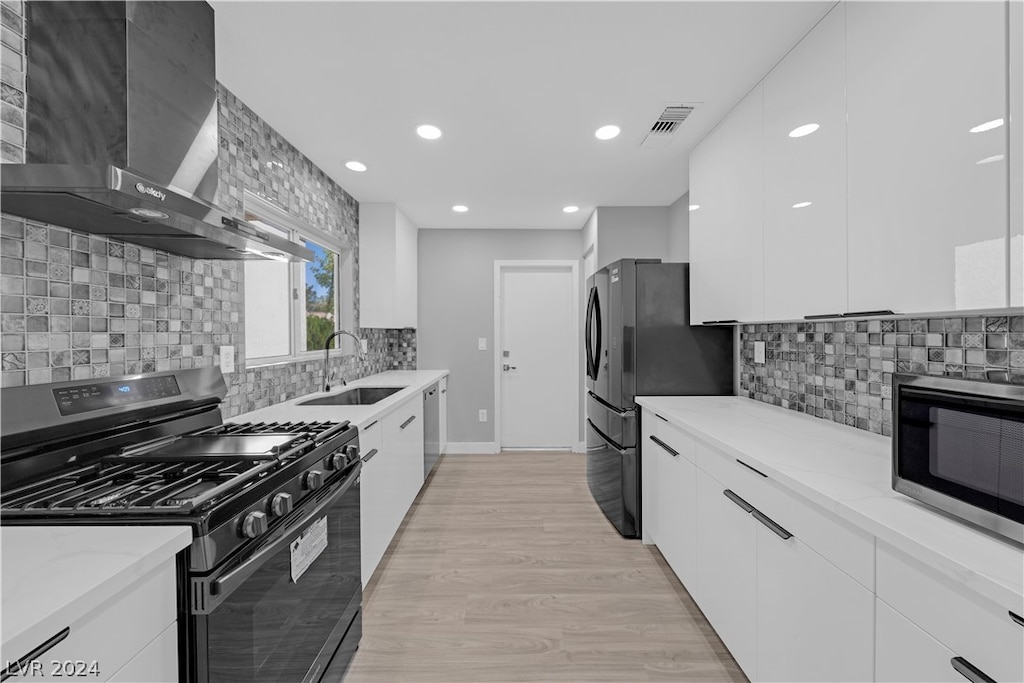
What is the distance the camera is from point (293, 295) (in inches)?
114

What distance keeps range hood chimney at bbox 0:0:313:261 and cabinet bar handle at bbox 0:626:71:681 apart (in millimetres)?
824

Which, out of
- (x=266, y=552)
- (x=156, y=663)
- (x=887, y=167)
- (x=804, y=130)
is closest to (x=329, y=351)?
(x=266, y=552)

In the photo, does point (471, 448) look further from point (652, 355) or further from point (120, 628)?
point (120, 628)

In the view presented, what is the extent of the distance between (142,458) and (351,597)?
2.82 feet

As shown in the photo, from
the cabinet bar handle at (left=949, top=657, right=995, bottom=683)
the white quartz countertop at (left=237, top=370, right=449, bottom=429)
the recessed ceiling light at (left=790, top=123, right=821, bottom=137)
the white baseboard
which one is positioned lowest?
the white baseboard

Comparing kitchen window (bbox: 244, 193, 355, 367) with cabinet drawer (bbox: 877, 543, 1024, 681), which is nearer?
cabinet drawer (bbox: 877, 543, 1024, 681)

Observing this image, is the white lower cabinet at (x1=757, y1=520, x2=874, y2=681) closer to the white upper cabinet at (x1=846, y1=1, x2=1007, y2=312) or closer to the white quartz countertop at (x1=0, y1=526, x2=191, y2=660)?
the white upper cabinet at (x1=846, y1=1, x2=1007, y2=312)

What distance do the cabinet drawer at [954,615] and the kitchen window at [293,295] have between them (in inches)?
97.8

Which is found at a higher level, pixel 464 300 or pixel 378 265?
pixel 378 265

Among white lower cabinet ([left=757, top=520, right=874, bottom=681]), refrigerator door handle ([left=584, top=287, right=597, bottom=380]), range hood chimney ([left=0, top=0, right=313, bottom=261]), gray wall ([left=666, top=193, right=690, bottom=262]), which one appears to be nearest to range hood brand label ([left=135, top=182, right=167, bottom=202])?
range hood chimney ([left=0, top=0, right=313, bottom=261])

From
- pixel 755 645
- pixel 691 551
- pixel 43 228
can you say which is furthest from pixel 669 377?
pixel 43 228

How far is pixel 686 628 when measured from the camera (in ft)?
6.25

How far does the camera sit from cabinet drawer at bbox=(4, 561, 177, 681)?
657mm

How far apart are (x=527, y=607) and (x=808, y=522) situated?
53.6 inches
